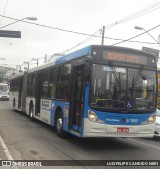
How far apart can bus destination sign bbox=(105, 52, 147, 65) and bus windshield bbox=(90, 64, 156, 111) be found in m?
0.25

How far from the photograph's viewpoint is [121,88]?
33.2 feet

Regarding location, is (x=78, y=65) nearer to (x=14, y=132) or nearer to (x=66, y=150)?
(x=66, y=150)

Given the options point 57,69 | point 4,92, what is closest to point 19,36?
point 57,69

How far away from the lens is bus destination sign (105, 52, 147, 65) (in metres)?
10.3

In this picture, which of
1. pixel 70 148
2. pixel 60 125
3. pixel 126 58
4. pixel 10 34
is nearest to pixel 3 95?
pixel 10 34

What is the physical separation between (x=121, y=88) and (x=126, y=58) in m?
1.01

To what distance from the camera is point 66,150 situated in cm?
1002

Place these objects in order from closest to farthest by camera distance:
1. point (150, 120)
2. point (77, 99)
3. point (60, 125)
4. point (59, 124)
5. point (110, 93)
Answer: point (110, 93) → point (150, 120) → point (77, 99) → point (60, 125) → point (59, 124)

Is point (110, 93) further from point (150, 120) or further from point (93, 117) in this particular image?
point (150, 120)

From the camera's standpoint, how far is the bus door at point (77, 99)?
10375 millimetres

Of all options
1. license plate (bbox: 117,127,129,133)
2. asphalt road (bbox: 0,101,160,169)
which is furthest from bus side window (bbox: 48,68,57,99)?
license plate (bbox: 117,127,129,133)

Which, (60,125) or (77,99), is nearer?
(77,99)

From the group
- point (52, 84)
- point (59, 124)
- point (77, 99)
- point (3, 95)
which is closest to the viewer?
point (77, 99)

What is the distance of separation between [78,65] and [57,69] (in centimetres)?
260
